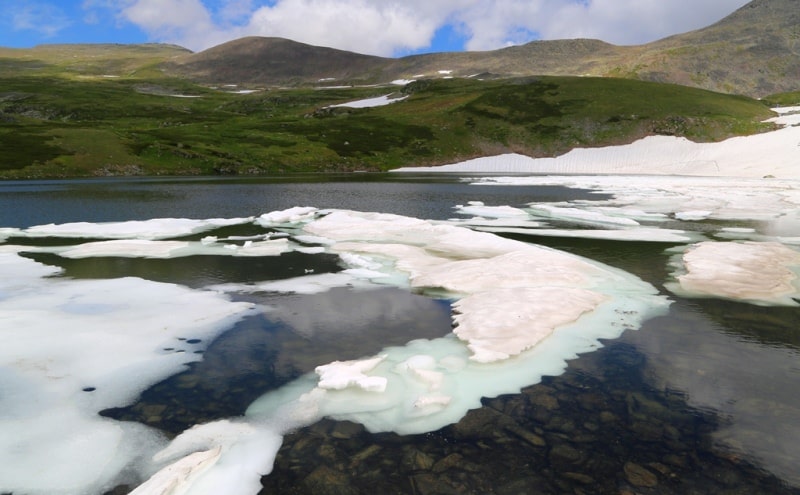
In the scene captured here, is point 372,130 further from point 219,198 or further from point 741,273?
point 741,273

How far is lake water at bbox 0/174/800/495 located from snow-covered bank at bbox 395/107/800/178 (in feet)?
310

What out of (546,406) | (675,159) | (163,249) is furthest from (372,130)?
(546,406)

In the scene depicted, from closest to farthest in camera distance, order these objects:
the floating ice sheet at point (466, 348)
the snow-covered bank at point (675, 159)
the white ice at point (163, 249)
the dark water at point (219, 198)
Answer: the floating ice sheet at point (466, 348), the white ice at point (163, 249), the dark water at point (219, 198), the snow-covered bank at point (675, 159)

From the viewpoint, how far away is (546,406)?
471 inches

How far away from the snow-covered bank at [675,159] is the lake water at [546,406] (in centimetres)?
9438

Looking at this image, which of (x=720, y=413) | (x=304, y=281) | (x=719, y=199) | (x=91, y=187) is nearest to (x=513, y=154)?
(x=719, y=199)

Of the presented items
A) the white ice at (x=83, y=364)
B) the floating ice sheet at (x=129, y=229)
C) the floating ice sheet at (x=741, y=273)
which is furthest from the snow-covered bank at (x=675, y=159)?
the white ice at (x=83, y=364)

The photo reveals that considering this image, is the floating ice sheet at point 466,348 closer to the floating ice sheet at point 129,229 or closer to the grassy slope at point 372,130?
the floating ice sheet at point 129,229

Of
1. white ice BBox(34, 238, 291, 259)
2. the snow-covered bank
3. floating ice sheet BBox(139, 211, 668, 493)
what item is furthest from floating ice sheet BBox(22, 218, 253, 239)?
the snow-covered bank

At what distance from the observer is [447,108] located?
159500mm

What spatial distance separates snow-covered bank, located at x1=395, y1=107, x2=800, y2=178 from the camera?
97312 millimetres

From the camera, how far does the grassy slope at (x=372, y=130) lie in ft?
340

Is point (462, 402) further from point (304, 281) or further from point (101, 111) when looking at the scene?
point (101, 111)

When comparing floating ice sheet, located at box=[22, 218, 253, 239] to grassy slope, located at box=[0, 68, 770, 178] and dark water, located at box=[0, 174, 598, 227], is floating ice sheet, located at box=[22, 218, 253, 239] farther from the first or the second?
grassy slope, located at box=[0, 68, 770, 178]
